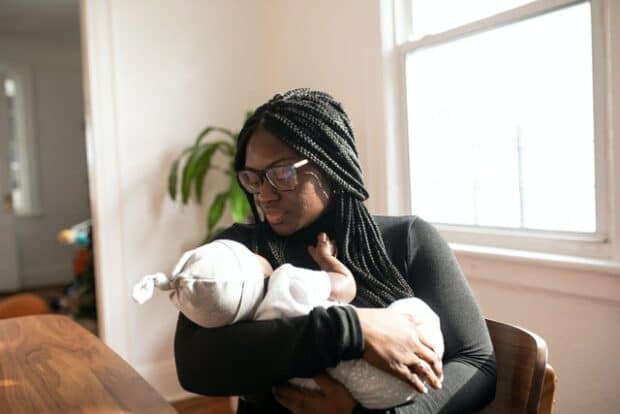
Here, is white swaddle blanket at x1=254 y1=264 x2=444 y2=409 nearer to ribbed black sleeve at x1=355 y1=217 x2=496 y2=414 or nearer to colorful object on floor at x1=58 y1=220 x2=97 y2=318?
ribbed black sleeve at x1=355 y1=217 x2=496 y2=414

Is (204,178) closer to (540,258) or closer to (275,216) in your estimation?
(540,258)

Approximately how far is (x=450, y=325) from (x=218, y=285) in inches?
16.7

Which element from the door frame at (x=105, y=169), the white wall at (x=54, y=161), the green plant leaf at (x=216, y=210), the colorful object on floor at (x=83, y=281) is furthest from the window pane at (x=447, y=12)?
the white wall at (x=54, y=161)

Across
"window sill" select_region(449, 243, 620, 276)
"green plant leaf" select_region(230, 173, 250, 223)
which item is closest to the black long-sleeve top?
"window sill" select_region(449, 243, 620, 276)

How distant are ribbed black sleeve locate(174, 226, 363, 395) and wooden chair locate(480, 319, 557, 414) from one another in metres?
0.34

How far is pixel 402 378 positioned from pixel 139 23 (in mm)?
2371

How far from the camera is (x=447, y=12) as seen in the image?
212 centimetres

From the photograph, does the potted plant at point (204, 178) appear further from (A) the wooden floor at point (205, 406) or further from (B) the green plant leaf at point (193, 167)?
(A) the wooden floor at point (205, 406)

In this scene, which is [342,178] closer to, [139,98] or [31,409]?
[31,409]

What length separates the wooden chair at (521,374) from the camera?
90 cm

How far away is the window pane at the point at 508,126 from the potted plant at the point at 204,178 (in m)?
0.84

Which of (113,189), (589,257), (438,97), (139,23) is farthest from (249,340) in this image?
(139,23)

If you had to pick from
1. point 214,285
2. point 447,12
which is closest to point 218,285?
point 214,285

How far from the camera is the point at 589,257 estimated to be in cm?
162
